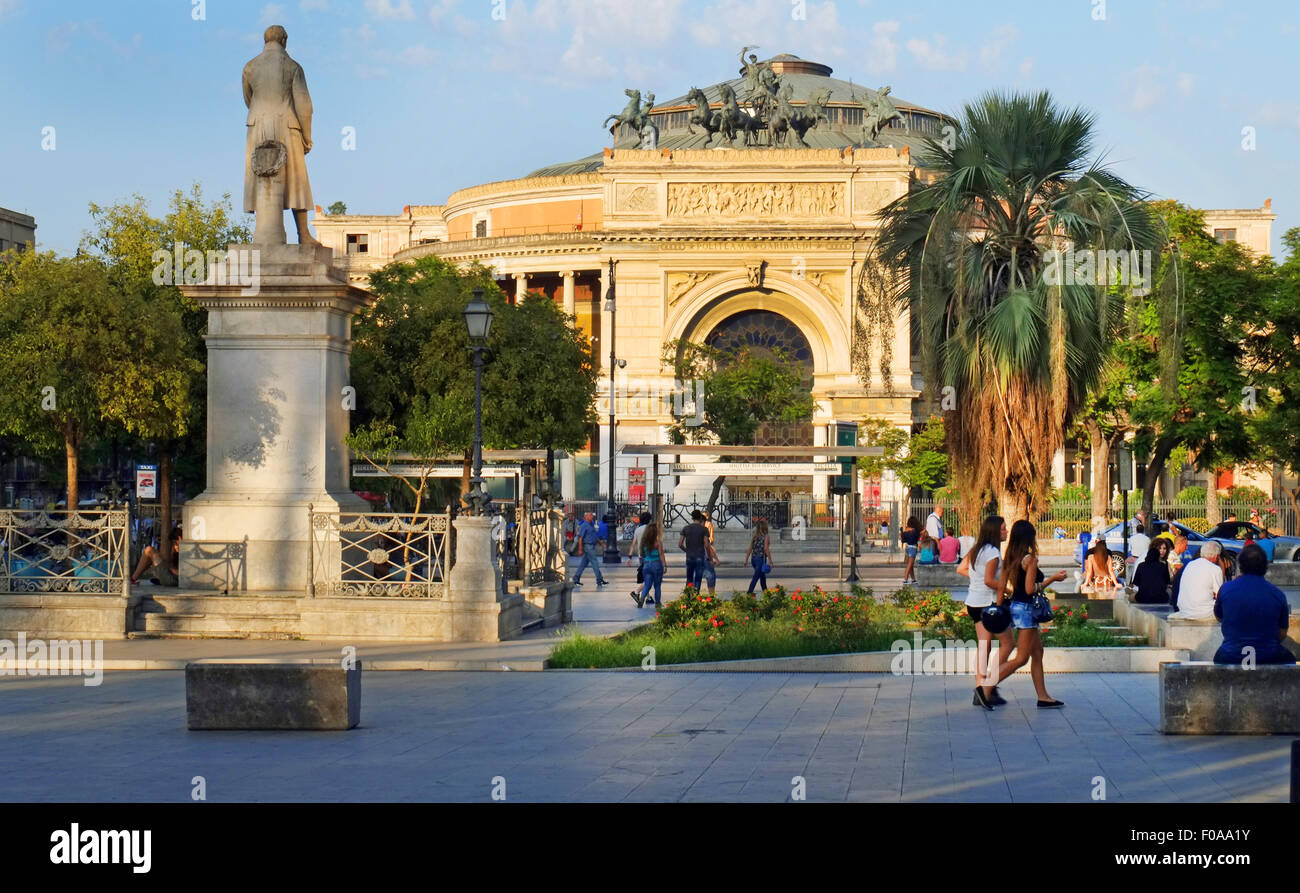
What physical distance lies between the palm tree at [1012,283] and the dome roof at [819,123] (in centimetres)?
6207

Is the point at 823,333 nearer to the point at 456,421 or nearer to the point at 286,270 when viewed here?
the point at 456,421

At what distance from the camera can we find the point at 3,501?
213ft

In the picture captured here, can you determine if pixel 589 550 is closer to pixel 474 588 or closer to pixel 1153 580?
pixel 1153 580

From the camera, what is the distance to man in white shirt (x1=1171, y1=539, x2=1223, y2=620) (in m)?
17.0

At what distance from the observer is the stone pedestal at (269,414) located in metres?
19.5

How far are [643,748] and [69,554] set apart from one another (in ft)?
35.0

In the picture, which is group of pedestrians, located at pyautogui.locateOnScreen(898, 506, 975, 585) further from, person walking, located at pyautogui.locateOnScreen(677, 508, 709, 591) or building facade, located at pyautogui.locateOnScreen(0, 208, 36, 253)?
building facade, located at pyautogui.locateOnScreen(0, 208, 36, 253)

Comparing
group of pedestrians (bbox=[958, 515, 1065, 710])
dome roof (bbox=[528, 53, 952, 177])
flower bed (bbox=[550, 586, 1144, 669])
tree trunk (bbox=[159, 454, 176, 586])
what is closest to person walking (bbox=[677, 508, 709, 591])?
Answer: flower bed (bbox=[550, 586, 1144, 669])

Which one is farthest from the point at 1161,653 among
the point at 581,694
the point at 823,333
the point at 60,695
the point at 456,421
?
the point at 823,333

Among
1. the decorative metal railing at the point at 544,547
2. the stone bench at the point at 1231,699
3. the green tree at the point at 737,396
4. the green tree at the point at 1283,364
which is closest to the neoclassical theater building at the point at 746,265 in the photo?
the green tree at the point at 737,396

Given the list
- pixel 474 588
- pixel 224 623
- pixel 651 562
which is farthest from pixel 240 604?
pixel 651 562

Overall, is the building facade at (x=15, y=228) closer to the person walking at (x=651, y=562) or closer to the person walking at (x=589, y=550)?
the person walking at (x=589, y=550)

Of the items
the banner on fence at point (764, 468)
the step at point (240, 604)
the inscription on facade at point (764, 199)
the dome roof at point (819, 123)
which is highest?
the dome roof at point (819, 123)
